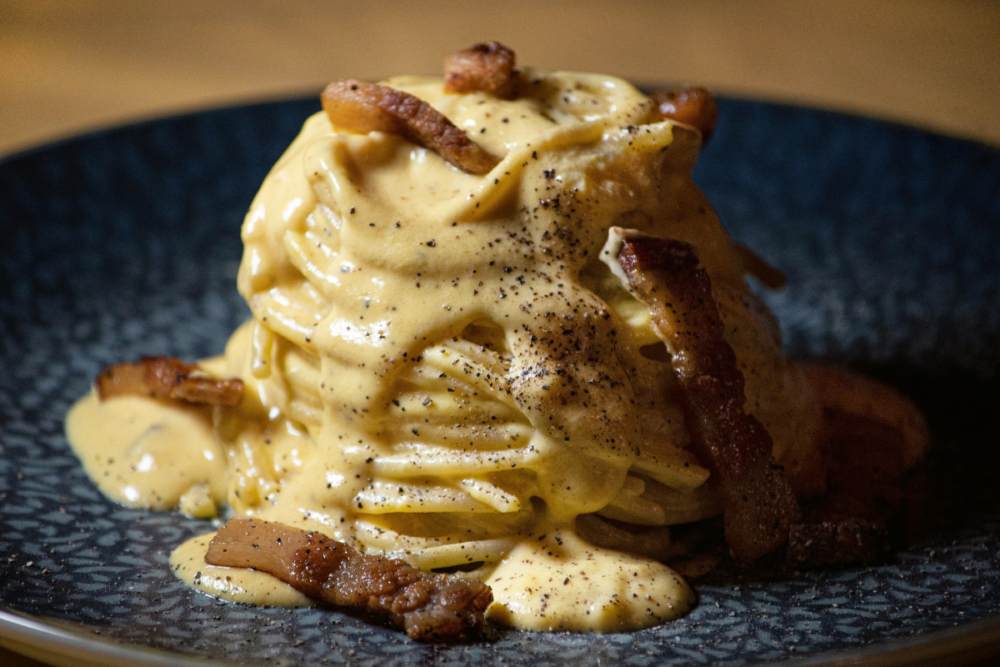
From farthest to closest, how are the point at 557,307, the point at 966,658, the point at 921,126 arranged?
the point at 921,126
the point at 557,307
the point at 966,658

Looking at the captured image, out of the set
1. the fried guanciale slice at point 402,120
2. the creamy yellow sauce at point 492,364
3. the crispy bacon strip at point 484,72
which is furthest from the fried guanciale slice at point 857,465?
the crispy bacon strip at point 484,72

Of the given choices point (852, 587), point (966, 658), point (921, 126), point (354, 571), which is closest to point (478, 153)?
point (354, 571)

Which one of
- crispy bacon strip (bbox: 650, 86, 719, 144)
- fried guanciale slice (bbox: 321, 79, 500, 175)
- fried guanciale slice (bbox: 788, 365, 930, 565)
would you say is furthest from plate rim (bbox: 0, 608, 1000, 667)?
crispy bacon strip (bbox: 650, 86, 719, 144)

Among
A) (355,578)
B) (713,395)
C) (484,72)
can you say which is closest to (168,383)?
(355,578)

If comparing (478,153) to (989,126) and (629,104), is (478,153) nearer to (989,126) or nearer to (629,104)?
(629,104)

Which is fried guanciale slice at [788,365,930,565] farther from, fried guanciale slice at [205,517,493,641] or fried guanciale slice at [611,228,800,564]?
fried guanciale slice at [205,517,493,641]

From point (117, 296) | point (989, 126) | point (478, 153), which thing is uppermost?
point (478, 153)
